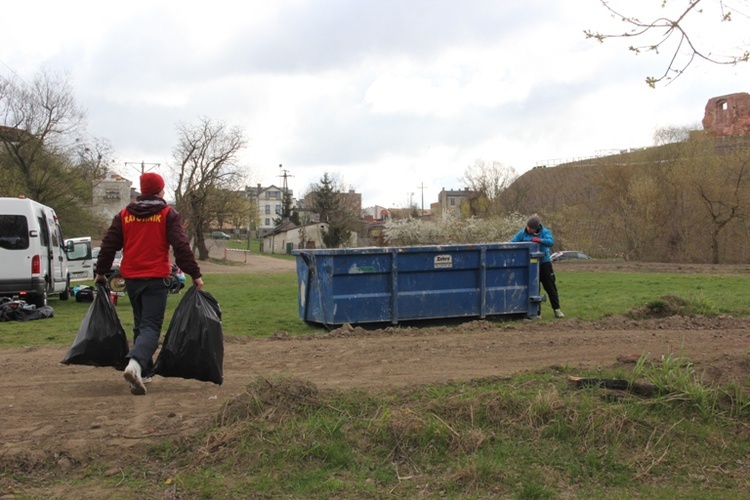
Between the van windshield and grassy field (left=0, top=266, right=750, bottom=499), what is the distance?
10.3 meters

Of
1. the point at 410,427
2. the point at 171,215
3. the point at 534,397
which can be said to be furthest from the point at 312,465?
the point at 171,215

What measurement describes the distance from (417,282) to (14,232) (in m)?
8.38

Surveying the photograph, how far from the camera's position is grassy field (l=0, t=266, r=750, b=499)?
380 centimetres

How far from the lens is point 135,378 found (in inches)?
202

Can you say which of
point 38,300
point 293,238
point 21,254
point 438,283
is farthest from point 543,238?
point 293,238

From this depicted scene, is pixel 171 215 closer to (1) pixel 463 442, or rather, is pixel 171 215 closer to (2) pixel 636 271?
(1) pixel 463 442

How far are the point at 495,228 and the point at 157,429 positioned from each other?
1546 inches

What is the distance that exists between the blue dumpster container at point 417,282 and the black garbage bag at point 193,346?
443 cm

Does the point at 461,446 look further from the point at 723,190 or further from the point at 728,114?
the point at 728,114

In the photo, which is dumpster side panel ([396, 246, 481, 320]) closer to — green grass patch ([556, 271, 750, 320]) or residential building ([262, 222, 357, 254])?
green grass patch ([556, 271, 750, 320])

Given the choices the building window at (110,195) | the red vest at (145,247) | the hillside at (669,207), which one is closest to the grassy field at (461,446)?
the red vest at (145,247)

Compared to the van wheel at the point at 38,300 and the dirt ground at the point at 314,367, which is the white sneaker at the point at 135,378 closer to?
the dirt ground at the point at 314,367

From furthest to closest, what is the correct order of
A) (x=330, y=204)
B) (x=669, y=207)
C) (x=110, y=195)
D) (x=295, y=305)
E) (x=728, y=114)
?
(x=330, y=204), (x=728, y=114), (x=110, y=195), (x=669, y=207), (x=295, y=305)

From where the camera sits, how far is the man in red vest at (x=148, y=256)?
536 cm
